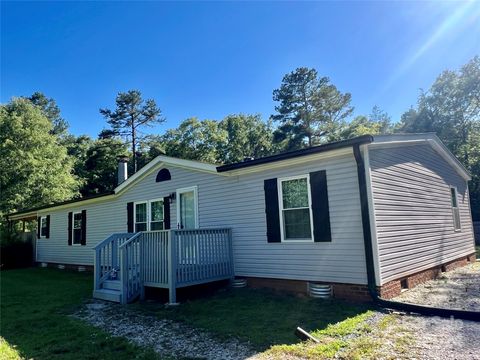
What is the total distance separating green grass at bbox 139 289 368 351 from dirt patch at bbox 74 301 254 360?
232 mm

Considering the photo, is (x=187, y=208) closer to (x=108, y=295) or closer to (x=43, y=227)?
(x=108, y=295)

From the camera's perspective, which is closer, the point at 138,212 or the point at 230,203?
the point at 230,203

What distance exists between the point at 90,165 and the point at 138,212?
945 inches

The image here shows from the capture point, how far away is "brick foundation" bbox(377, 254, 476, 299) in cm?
613

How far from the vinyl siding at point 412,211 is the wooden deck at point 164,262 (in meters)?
3.65

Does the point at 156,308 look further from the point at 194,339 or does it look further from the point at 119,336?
the point at 194,339

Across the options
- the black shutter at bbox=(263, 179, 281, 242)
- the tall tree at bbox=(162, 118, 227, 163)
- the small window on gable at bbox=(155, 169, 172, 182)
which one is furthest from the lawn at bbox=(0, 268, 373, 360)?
the tall tree at bbox=(162, 118, 227, 163)

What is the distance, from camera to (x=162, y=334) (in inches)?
201

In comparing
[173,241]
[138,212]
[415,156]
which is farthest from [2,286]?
[415,156]

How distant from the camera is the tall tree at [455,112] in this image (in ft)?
88.3

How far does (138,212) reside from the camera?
1137cm

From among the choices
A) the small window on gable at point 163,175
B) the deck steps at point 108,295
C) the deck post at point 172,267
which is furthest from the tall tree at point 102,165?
the deck post at point 172,267

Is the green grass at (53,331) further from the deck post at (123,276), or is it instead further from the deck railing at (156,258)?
the deck railing at (156,258)

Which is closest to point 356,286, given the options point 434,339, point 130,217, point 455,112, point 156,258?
point 434,339
